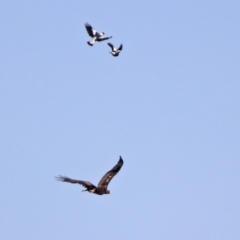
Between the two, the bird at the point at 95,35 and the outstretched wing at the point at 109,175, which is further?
the bird at the point at 95,35

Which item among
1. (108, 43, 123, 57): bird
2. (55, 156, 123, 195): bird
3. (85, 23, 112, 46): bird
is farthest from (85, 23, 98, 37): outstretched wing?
(55, 156, 123, 195): bird

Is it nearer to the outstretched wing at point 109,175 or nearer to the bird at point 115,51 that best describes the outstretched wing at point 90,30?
the bird at point 115,51

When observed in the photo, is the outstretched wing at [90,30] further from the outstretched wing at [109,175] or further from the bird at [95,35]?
the outstretched wing at [109,175]

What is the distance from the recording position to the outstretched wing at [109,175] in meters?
71.8

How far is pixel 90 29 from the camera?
266ft

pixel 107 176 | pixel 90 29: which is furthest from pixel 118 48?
pixel 107 176

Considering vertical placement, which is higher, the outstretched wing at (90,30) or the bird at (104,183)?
the outstretched wing at (90,30)

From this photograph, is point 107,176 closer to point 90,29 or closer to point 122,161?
point 122,161

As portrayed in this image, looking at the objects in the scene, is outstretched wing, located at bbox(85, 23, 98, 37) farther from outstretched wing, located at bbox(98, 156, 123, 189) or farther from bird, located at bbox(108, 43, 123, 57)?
outstretched wing, located at bbox(98, 156, 123, 189)

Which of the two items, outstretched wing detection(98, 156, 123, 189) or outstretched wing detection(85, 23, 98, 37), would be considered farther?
outstretched wing detection(85, 23, 98, 37)

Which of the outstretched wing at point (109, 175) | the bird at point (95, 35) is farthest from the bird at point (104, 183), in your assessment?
the bird at point (95, 35)

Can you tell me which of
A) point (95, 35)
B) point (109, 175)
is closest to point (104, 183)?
point (109, 175)

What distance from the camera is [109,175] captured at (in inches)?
2859

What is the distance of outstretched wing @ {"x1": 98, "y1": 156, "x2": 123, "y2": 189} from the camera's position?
7175cm
